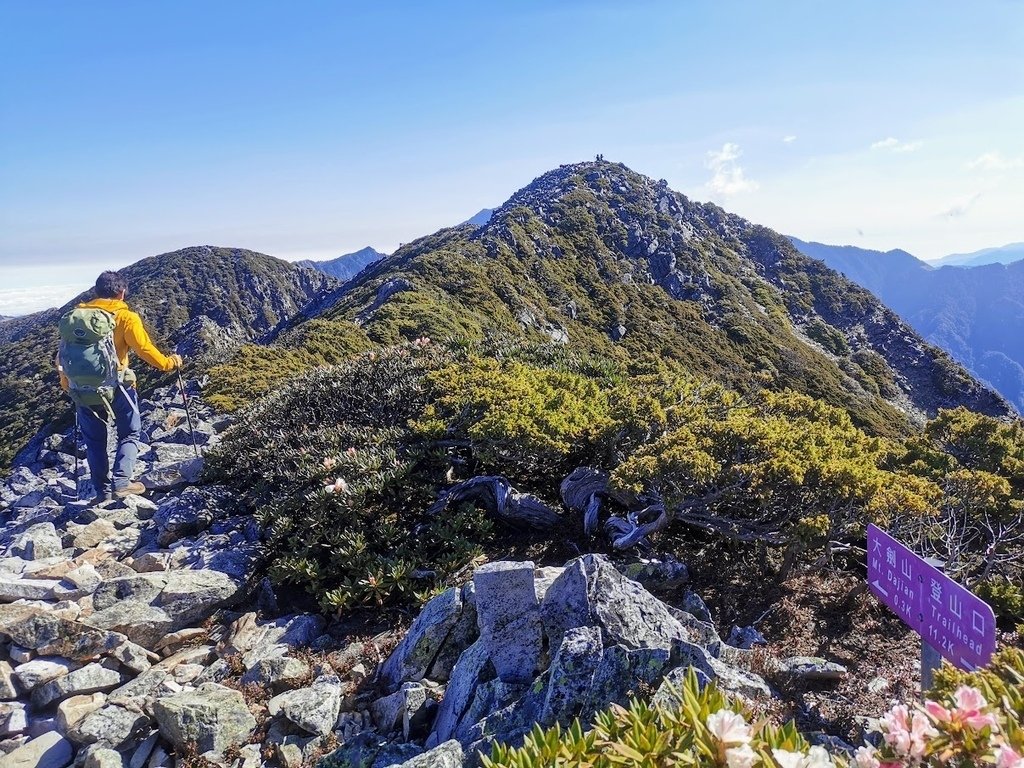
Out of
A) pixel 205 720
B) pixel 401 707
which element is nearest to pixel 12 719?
pixel 205 720

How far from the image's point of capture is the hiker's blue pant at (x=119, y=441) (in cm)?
834

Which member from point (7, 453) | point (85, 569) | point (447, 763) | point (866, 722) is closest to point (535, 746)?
point (447, 763)

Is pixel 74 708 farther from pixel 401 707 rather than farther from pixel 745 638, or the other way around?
pixel 745 638

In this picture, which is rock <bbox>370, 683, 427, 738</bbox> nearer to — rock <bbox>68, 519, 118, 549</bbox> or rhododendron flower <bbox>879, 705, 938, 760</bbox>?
rhododendron flower <bbox>879, 705, 938, 760</bbox>

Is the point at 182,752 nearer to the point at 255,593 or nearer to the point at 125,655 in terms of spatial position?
the point at 125,655

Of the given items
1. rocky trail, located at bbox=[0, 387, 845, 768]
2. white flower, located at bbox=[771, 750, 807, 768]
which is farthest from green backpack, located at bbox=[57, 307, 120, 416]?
white flower, located at bbox=[771, 750, 807, 768]

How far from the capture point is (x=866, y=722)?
3422 mm

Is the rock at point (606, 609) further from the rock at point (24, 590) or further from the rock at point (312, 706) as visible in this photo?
the rock at point (24, 590)

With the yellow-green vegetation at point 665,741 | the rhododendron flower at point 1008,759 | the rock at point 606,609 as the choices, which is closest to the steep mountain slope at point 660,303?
the rock at point 606,609

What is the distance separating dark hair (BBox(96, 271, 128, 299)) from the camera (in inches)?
312

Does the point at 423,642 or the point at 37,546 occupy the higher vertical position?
the point at 37,546

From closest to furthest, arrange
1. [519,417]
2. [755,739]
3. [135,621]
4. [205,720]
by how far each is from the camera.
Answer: [755,739]
[205,720]
[135,621]
[519,417]

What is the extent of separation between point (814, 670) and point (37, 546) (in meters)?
8.57

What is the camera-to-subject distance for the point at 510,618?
4.18m
